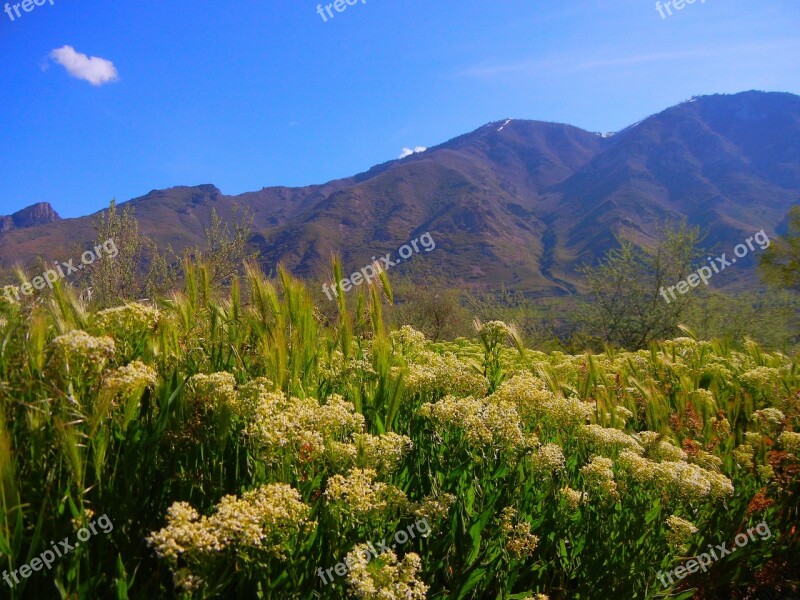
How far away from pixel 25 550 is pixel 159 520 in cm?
46

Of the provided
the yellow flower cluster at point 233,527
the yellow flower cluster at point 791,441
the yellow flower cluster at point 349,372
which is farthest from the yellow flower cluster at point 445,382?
the yellow flower cluster at point 791,441

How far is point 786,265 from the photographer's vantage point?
26.5 m

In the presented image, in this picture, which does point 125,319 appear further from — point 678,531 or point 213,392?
point 678,531

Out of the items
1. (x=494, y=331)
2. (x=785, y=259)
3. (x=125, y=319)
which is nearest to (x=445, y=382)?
(x=494, y=331)

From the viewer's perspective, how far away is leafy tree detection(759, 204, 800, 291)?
→ 25.8 m

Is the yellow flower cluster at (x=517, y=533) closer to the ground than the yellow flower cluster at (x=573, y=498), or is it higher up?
higher up

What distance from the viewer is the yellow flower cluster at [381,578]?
1554 mm

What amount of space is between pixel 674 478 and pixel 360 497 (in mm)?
1692

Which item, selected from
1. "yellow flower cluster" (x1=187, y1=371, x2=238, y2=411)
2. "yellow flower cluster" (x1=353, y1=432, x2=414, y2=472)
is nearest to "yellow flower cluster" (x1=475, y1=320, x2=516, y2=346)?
"yellow flower cluster" (x1=353, y1=432, x2=414, y2=472)

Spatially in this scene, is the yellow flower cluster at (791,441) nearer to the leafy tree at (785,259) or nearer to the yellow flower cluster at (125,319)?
the yellow flower cluster at (125,319)

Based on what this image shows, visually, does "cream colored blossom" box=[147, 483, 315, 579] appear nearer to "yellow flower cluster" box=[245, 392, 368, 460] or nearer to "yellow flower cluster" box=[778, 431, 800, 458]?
"yellow flower cluster" box=[245, 392, 368, 460]

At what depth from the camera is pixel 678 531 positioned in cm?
251

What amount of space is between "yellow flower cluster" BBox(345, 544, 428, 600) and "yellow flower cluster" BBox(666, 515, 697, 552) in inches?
59.2

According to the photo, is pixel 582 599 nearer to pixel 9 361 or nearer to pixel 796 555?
pixel 796 555
